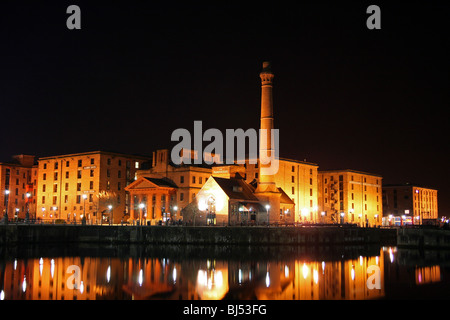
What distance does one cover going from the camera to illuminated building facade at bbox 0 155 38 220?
102125 mm

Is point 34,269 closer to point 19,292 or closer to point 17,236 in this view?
point 19,292

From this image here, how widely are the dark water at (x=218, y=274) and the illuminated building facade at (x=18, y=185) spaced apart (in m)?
49.2

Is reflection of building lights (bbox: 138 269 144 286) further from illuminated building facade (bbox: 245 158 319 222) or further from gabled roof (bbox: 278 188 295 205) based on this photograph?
illuminated building facade (bbox: 245 158 319 222)

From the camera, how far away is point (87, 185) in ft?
295

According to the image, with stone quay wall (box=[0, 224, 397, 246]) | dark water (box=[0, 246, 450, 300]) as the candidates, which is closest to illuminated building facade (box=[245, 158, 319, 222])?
stone quay wall (box=[0, 224, 397, 246])

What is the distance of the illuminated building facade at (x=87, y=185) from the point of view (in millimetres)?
88875

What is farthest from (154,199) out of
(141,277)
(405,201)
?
(405,201)

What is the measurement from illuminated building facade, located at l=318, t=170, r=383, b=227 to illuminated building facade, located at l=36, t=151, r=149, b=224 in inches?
1476

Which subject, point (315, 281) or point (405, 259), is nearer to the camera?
point (315, 281)

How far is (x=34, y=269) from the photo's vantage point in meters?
39.2

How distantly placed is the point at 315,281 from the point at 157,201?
167 ft

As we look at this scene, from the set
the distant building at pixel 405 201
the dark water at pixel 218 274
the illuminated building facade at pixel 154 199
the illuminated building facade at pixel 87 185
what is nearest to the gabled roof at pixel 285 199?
the illuminated building facade at pixel 154 199
